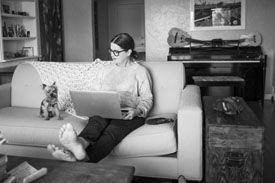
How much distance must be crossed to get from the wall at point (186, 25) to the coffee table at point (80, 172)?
4.26 m

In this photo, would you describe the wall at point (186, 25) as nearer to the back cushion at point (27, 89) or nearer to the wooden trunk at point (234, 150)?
the back cushion at point (27, 89)

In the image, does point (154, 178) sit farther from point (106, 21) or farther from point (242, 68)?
point (106, 21)

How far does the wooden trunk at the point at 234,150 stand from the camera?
1.79m

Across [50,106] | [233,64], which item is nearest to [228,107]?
[50,106]

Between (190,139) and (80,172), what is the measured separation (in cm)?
86

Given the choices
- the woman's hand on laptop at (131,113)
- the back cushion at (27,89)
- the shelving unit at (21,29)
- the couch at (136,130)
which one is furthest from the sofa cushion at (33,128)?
the shelving unit at (21,29)

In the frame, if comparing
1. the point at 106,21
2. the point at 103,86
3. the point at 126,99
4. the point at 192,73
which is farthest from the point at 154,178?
the point at 106,21

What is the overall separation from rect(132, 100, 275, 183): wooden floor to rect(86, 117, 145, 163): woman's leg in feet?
1.35

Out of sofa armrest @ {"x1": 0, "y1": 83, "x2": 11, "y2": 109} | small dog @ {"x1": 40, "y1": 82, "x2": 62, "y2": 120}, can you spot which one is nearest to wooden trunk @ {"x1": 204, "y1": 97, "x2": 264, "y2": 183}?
small dog @ {"x1": 40, "y1": 82, "x2": 62, "y2": 120}

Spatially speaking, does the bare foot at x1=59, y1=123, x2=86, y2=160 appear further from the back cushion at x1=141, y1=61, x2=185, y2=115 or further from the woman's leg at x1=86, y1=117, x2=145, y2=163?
the back cushion at x1=141, y1=61, x2=185, y2=115

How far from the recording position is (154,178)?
7.39 ft

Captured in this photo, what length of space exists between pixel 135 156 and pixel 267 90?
12.8 feet

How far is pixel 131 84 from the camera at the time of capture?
2.33 m

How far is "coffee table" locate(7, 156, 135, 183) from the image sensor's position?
4.10 ft
